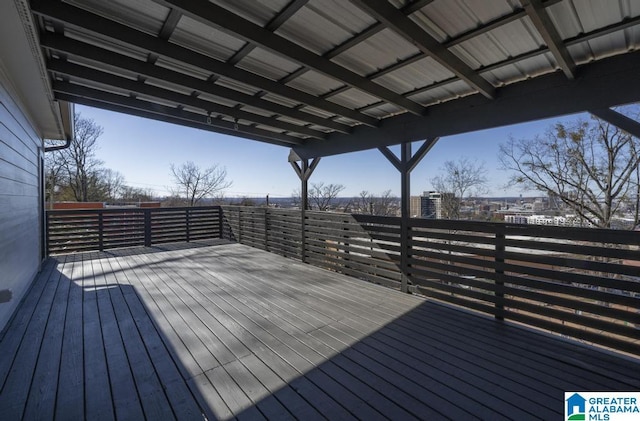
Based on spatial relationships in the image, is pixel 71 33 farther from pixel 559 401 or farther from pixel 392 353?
pixel 559 401

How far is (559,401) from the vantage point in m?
1.71

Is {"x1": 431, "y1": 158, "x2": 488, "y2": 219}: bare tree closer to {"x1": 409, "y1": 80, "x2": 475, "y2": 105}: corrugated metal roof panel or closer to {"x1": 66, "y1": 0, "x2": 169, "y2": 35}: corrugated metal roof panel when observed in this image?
{"x1": 409, "y1": 80, "x2": 475, "y2": 105}: corrugated metal roof panel

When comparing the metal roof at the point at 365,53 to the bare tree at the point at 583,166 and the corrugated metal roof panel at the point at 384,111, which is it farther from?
the bare tree at the point at 583,166

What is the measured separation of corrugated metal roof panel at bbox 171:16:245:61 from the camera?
7.11 ft

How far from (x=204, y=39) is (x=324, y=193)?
48.1ft

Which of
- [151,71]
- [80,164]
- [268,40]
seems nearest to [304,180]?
[151,71]

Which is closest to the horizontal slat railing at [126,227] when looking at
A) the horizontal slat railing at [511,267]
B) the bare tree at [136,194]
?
the horizontal slat railing at [511,267]

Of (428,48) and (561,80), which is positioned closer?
(428,48)

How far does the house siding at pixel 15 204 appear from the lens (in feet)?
8.99

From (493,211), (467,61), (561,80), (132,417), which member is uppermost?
(467,61)

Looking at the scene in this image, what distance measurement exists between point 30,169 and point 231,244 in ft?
13.5

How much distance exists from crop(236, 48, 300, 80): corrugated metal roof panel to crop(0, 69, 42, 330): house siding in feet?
7.52

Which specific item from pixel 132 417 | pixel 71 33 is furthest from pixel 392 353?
pixel 71 33

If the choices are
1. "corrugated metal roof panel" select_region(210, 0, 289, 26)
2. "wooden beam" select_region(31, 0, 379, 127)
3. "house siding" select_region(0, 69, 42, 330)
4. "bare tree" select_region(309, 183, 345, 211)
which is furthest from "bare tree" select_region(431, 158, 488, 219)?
"house siding" select_region(0, 69, 42, 330)
